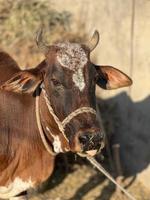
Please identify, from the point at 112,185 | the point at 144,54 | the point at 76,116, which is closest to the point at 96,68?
the point at 76,116

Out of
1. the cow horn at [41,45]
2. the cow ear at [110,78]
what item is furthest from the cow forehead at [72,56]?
the cow ear at [110,78]

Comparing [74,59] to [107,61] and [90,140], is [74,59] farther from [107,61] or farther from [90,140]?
[107,61]

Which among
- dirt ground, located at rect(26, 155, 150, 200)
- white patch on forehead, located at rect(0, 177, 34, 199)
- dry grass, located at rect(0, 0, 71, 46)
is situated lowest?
dirt ground, located at rect(26, 155, 150, 200)

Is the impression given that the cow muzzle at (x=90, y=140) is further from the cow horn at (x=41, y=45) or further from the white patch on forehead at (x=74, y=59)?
the cow horn at (x=41, y=45)

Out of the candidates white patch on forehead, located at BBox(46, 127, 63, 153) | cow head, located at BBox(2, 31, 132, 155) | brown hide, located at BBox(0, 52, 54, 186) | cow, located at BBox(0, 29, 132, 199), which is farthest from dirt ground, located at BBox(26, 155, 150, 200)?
cow head, located at BBox(2, 31, 132, 155)

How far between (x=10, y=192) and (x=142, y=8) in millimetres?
2868

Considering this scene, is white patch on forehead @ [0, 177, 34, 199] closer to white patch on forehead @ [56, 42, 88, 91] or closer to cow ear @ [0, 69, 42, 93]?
cow ear @ [0, 69, 42, 93]

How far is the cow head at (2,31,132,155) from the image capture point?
5.12m

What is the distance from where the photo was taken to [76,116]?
518 centimetres

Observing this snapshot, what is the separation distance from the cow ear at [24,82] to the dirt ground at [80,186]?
1975 mm

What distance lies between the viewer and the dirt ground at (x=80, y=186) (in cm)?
745

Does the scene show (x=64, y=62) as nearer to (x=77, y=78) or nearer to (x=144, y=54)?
(x=77, y=78)

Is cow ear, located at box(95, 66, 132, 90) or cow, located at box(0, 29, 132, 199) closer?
cow, located at box(0, 29, 132, 199)

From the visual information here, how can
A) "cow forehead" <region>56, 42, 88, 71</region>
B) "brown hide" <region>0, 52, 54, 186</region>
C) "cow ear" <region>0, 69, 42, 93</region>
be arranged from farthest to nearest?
"brown hide" <region>0, 52, 54, 186</region>
"cow ear" <region>0, 69, 42, 93</region>
"cow forehead" <region>56, 42, 88, 71</region>
